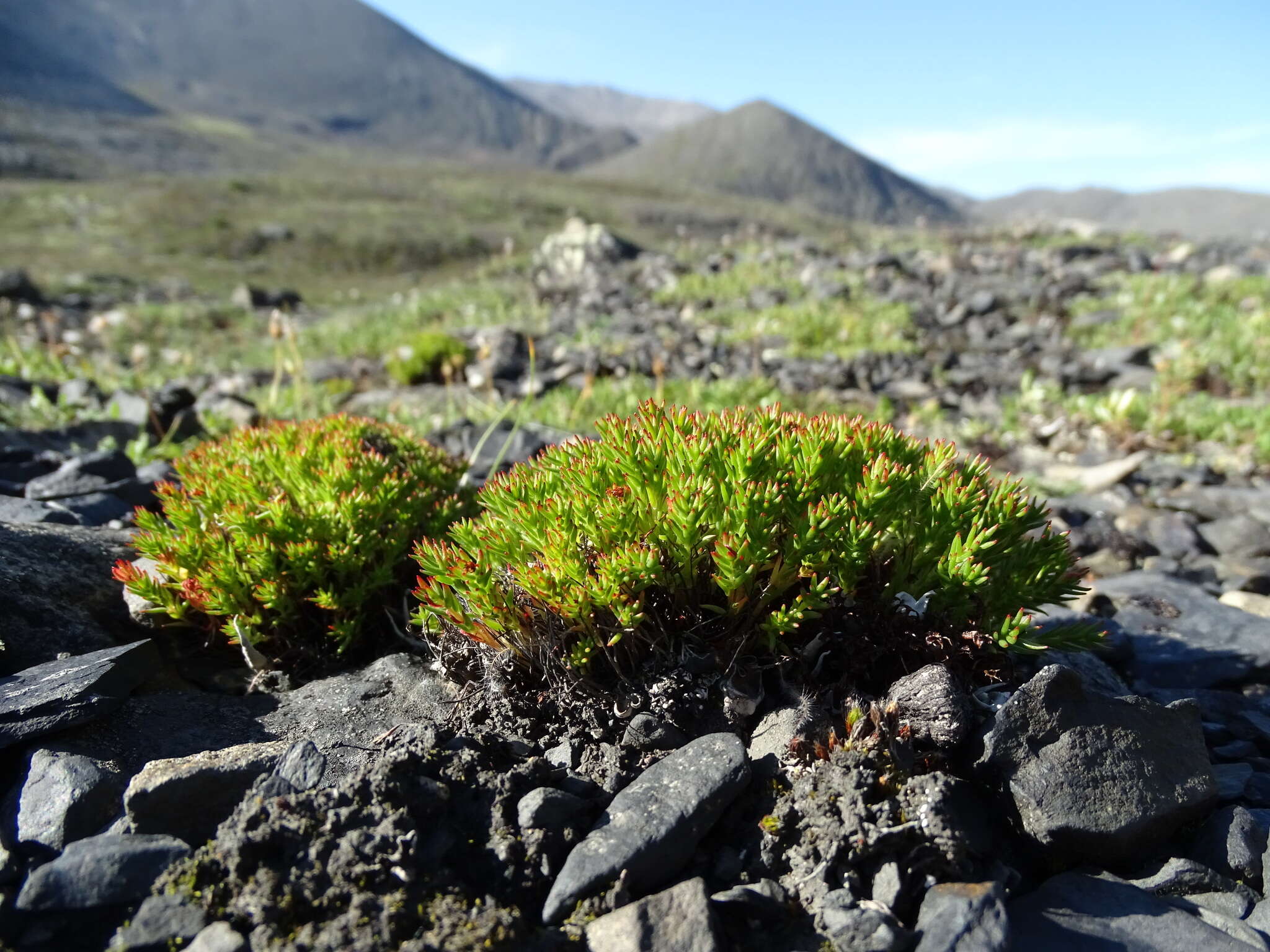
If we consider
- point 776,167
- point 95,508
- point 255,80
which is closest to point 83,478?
point 95,508

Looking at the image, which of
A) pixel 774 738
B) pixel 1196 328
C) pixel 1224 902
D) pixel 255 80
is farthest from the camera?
pixel 255 80

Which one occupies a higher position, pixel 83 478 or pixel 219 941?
pixel 219 941

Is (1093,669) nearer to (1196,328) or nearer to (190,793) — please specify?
(190,793)

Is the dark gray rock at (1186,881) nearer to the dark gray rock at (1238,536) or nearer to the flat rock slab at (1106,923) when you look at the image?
the flat rock slab at (1106,923)

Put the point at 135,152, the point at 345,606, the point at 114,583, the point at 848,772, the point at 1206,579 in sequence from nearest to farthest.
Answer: the point at 848,772 < the point at 345,606 < the point at 114,583 < the point at 1206,579 < the point at 135,152

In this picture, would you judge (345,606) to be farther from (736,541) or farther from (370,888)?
(736,541)

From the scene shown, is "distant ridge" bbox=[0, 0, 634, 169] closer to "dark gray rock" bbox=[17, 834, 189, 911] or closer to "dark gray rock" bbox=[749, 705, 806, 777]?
"dark gray rock" bbox=[17, 834, 189, 911]

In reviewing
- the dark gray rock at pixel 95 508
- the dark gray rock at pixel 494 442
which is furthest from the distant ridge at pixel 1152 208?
the dark gray rock at pixel 95 508

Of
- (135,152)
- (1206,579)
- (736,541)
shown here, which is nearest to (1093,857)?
(736,541)
